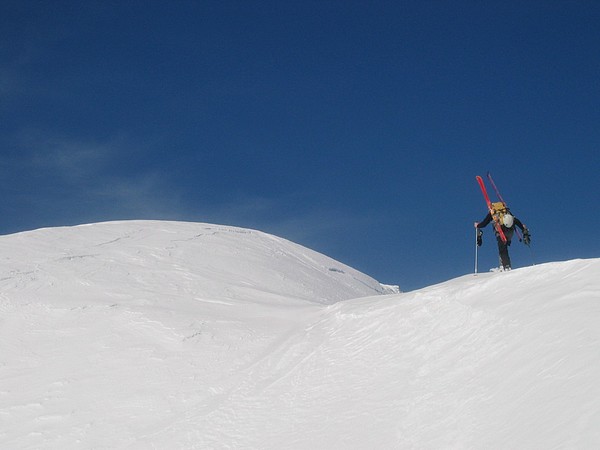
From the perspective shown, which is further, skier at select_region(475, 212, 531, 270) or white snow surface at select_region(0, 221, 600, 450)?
skier at select_region(475, 212, 531, 270)

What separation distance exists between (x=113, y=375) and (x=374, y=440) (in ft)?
15.7

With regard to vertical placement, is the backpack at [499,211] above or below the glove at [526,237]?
above

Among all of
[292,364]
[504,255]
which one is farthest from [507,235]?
[292,364]

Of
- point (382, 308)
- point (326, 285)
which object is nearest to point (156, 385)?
point (382, 308)

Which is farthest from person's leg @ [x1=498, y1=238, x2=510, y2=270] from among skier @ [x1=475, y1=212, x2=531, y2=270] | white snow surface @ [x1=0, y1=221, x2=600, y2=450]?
white snow surface @ [x1=0, y1=221, x2=600, y2=450]

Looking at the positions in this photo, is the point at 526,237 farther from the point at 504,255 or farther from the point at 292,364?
the point at 292,364

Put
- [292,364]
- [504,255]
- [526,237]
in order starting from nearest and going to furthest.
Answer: [292,364] < [504,255] < [526,237]

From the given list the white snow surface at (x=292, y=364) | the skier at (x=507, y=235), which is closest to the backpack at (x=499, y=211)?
the skier at (x=507, y=235)

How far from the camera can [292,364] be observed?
1064 cm

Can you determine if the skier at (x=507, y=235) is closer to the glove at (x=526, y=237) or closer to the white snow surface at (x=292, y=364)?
the glove at (x=526, y=237)

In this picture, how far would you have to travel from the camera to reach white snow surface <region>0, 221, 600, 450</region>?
24.0ft

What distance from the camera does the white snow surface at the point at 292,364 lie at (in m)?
7.32

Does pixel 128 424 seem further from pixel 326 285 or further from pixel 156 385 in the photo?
pixel 326 285

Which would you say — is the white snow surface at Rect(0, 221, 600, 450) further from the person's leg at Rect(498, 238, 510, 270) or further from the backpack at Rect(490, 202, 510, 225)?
the backpack at Rect(490, 202, 510, 225)
